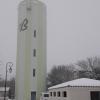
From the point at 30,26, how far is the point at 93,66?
114 ft

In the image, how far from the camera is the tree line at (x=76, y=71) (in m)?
78.8

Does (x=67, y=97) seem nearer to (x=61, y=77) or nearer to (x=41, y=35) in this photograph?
(x=41, y=35)

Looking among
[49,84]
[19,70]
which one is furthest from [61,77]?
[19,70]

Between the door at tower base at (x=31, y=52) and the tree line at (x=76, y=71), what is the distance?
26482mm

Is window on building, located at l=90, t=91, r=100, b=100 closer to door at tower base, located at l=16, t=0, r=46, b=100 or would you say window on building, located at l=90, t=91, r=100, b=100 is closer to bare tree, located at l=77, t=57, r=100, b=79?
door at tower base, located at l=16, t=0, r=46, b=100

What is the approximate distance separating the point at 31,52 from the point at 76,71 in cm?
3509

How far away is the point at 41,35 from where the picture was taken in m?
55.1

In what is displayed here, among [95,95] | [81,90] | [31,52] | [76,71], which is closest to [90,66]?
[76,71]

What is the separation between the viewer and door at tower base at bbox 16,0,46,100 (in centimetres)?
5353

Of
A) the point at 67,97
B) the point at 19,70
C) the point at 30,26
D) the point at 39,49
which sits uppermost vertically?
the point at 30,26

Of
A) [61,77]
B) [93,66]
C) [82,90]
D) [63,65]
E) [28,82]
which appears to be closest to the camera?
[82,90]

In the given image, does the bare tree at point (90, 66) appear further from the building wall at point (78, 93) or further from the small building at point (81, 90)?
the building wall at point (78, 93)

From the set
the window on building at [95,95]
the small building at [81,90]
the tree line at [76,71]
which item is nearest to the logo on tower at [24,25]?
the small building at [81,90]

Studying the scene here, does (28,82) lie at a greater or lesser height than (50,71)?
lesser
